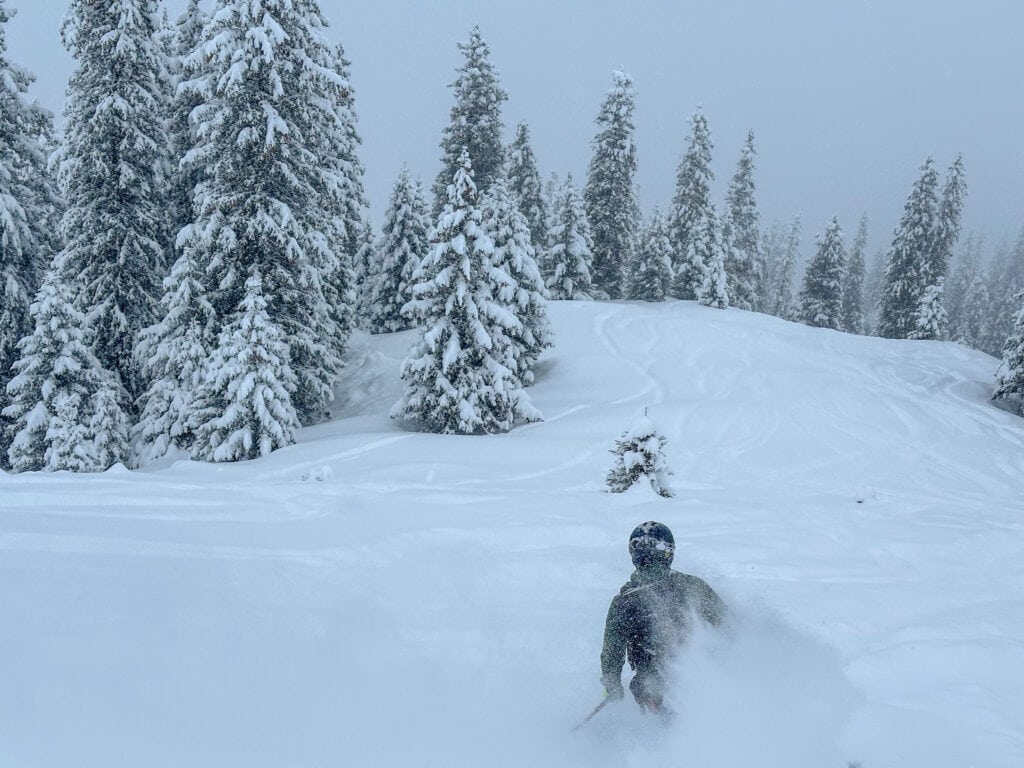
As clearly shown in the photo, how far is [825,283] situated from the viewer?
51.1 m

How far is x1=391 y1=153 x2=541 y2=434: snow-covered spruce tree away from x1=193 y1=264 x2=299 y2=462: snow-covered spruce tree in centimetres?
360

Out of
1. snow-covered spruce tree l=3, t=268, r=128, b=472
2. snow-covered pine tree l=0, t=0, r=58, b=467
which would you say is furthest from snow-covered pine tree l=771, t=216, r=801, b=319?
snow-covered spruce tree l=3, t=268, r=128, b=472

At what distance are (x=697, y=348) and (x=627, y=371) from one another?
5.39 metres

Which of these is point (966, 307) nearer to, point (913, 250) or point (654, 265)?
point (913, 250)

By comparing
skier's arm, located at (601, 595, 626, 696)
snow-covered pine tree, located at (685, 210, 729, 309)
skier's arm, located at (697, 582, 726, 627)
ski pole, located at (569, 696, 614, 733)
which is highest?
snow-covered pine tree, located at (685, 210, 729, 309)

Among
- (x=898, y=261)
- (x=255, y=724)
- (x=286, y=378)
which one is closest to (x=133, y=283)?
(x=286, y=378)

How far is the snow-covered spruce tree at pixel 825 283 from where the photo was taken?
50.5m

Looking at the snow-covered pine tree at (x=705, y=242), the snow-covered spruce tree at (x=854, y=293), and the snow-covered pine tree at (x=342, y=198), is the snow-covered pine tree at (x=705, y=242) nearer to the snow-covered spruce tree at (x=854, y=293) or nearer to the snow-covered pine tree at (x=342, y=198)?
the snow-covered spruce tree at (x=854, y=293)

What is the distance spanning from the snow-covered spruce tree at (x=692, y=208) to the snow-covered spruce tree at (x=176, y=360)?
35190mm

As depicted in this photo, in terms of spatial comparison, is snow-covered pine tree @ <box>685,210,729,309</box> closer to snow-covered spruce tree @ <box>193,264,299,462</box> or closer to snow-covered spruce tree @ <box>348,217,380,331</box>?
snow-covered spruce tree @ <box>348,217,380,331</box>

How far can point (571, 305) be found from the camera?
35.7 meters

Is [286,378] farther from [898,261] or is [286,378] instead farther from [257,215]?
[898,261]

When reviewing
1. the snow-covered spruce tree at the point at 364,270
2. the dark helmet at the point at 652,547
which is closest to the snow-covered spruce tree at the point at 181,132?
the snow-covered spruce tree at the point at 364,270

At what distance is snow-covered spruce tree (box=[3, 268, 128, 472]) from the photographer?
595 inches
